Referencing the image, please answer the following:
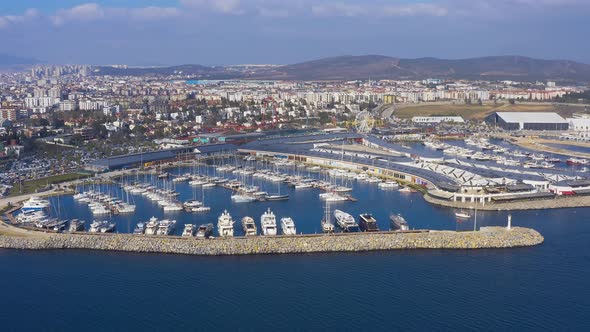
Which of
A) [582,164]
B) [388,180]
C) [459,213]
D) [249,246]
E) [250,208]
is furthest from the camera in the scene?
[582,164]

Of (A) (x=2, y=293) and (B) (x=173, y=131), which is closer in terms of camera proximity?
(A) (x=2, y=293)

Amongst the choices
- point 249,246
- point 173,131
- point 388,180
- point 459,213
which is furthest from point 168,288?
point 173,131

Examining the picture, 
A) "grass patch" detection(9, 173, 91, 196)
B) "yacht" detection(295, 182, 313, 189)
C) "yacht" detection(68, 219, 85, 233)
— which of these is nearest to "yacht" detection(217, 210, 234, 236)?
"yacht" detection(68, 219, 85, 233)

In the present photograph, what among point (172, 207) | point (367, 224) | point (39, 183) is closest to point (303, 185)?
point (172, 207)

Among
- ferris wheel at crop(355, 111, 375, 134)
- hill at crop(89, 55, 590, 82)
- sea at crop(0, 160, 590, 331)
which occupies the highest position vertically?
hill at crop(89, 55, 590, 82)

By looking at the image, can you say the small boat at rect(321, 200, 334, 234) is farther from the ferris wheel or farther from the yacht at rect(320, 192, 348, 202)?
the ferris wheel

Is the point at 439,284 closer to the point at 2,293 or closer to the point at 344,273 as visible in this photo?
the point at 344,273

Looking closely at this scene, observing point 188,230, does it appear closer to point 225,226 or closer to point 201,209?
point 225,226
